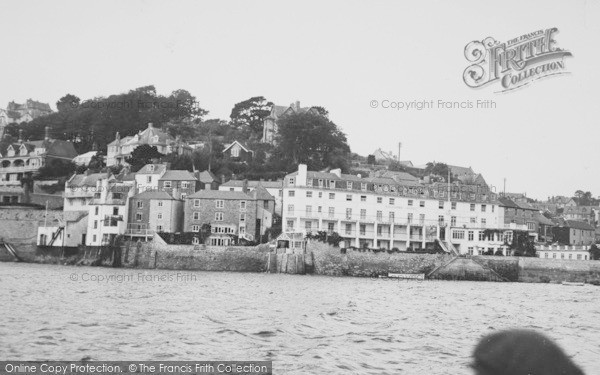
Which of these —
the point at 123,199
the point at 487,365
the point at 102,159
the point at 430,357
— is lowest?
the point at 430,357

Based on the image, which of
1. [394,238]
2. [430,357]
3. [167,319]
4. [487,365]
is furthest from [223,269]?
[487,365]

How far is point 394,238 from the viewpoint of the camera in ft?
272

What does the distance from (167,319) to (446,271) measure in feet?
164

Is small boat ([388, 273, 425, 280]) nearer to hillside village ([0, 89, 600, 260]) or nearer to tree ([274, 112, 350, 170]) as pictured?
hillside village ([0, 89, 600, 260])

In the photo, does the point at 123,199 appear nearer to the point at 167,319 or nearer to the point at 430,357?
the point at 167,319

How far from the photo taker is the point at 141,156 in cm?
9756

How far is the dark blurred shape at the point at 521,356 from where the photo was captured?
5.90 meters

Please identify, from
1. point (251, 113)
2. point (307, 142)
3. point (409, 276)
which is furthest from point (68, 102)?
point (409, 276)

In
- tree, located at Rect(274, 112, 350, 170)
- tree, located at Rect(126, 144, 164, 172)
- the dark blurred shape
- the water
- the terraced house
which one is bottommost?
the water

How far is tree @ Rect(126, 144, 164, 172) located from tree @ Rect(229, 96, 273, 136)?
32.4 meters

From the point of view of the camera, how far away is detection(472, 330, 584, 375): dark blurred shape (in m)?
5.90

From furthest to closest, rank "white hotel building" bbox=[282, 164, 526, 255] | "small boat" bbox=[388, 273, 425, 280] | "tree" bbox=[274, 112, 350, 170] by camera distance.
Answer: "tree" bbox=[274, 112, 350, 170]
"white hotel building" bbox=[282, 164, 526, 255]
"small boat" bbox=[388, 273, 425, 280]

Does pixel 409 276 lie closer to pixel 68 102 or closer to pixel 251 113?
pixel 251 113

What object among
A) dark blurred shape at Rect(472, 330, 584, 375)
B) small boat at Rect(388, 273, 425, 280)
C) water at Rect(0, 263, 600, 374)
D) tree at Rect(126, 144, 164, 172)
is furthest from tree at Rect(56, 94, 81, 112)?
A: dark blurred shape at Rect(472, 330, 584, 375)
